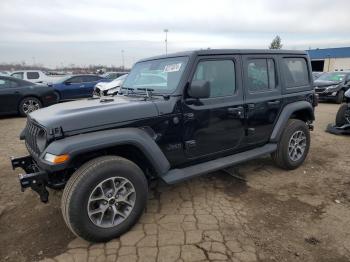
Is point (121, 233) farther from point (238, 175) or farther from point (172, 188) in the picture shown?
point (238, 175)

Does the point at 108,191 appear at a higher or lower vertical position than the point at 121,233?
higher

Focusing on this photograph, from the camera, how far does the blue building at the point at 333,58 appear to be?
139ft

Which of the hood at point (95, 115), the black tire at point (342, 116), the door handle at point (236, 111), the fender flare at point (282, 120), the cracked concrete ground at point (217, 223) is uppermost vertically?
the hood at point (95, 115)

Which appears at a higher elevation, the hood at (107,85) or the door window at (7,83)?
the door window at (7,83)

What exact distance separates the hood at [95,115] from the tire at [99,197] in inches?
14.9

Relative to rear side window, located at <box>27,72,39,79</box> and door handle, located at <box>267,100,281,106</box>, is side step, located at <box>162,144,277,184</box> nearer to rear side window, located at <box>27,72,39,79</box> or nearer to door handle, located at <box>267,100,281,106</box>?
door handle, located at <box>267,100,281,106</box>

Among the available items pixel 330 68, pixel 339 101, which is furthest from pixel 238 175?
pixel 330 68

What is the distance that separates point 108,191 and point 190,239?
97 cm

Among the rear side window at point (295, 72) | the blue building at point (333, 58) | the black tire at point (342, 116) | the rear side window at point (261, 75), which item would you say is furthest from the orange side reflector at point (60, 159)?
the blue building at point (333, 58)

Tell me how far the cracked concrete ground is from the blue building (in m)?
42.2

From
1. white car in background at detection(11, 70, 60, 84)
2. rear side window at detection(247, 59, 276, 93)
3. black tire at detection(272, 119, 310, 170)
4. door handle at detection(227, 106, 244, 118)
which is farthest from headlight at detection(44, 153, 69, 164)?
white car in background at detection(11, 70, 60, 84)

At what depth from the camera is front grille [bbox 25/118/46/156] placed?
3.24 m

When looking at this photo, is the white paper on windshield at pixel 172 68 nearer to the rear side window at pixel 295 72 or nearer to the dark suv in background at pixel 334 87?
the rear side window at pixel 295 72

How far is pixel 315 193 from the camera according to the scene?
14.2 feet
